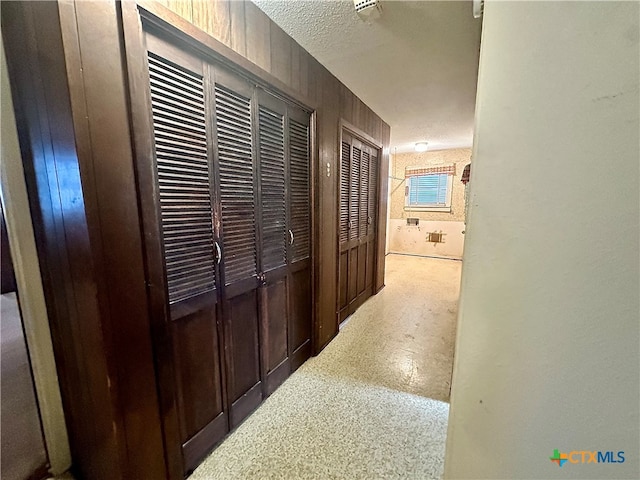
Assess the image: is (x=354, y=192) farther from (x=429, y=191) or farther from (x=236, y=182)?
(x=429, y=191)

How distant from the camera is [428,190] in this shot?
19.7ft

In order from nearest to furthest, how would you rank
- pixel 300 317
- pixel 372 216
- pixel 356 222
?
pixel 300 317, pixel 356 222, pixel 372 216

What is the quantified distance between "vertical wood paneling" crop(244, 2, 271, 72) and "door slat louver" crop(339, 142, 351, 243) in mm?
1130

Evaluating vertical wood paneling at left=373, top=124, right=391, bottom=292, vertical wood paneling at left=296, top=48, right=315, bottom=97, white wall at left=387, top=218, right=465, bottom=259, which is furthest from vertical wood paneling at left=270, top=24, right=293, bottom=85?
white wall at left=387, top=218, right=465, bottom=259

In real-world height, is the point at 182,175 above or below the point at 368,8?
below

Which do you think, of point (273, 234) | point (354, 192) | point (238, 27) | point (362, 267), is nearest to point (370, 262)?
point (362, 267)

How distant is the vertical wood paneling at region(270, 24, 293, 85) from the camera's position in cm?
153

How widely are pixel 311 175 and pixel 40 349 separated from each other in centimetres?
172

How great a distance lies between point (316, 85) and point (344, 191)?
991 millimetres

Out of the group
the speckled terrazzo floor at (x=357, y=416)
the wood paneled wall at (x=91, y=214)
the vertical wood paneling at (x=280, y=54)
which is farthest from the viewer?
the vertical wood paneling at (x=280, y=54)

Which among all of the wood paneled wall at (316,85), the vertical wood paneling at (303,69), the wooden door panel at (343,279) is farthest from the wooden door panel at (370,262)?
the vertical wood paneling at (303,69)

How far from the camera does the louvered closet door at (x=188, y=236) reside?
1.02 m

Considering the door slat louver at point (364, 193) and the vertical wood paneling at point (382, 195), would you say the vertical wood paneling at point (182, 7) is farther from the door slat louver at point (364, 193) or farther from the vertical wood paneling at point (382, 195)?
the vertical wood paneling at point (382, 195)

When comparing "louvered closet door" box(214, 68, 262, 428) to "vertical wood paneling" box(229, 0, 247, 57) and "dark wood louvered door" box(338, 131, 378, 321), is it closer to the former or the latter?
"vertical wood paneling" box(229, 0, 247, 57)
